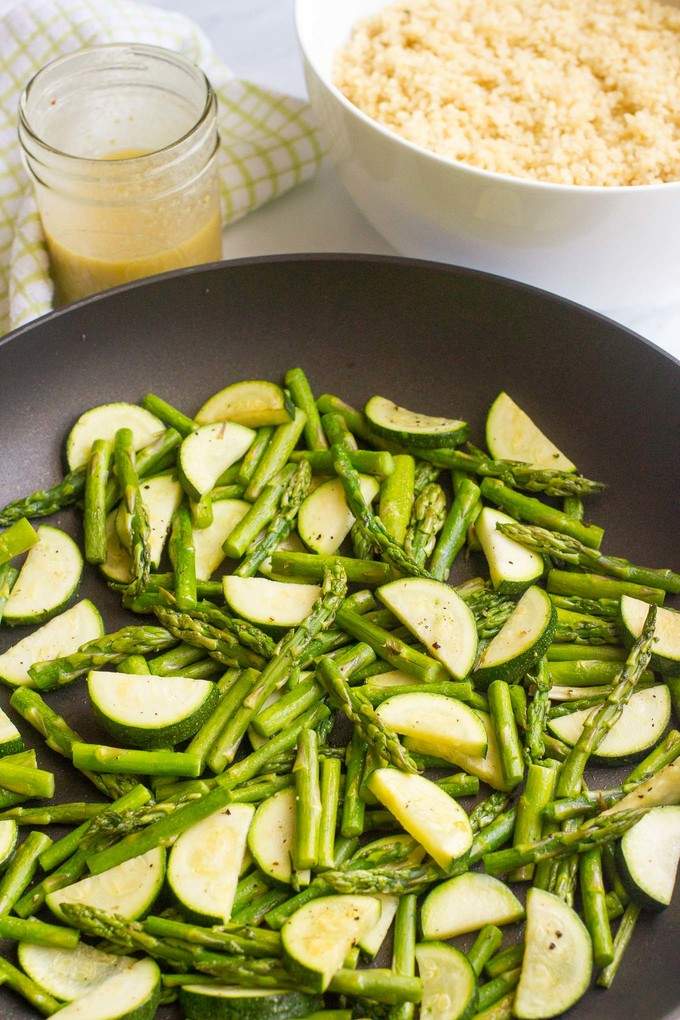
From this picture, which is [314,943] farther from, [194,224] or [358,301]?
[194,224]

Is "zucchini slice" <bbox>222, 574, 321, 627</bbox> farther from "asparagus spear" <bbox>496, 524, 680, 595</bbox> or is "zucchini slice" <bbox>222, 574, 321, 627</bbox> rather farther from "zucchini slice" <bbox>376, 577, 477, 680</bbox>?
"asparagus spear" <bbox>496, 524, 680, 595</bbox>

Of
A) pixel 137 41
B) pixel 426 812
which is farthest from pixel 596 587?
pixel 137 41

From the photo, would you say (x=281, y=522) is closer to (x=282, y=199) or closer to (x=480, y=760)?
(x=480, y=760)

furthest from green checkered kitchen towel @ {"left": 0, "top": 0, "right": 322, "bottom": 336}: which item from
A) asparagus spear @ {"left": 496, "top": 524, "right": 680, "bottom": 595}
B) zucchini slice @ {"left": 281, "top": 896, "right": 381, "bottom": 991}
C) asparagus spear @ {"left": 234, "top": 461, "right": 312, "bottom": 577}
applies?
zucchini slice @ {"left": 281, "top": 896, "right": 381, "bottom": 991}

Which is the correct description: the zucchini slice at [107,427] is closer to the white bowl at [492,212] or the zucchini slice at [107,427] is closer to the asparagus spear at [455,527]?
the asparagus spear at [455,527]

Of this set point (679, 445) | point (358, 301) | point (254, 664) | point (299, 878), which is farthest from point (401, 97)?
point (299, 878)
